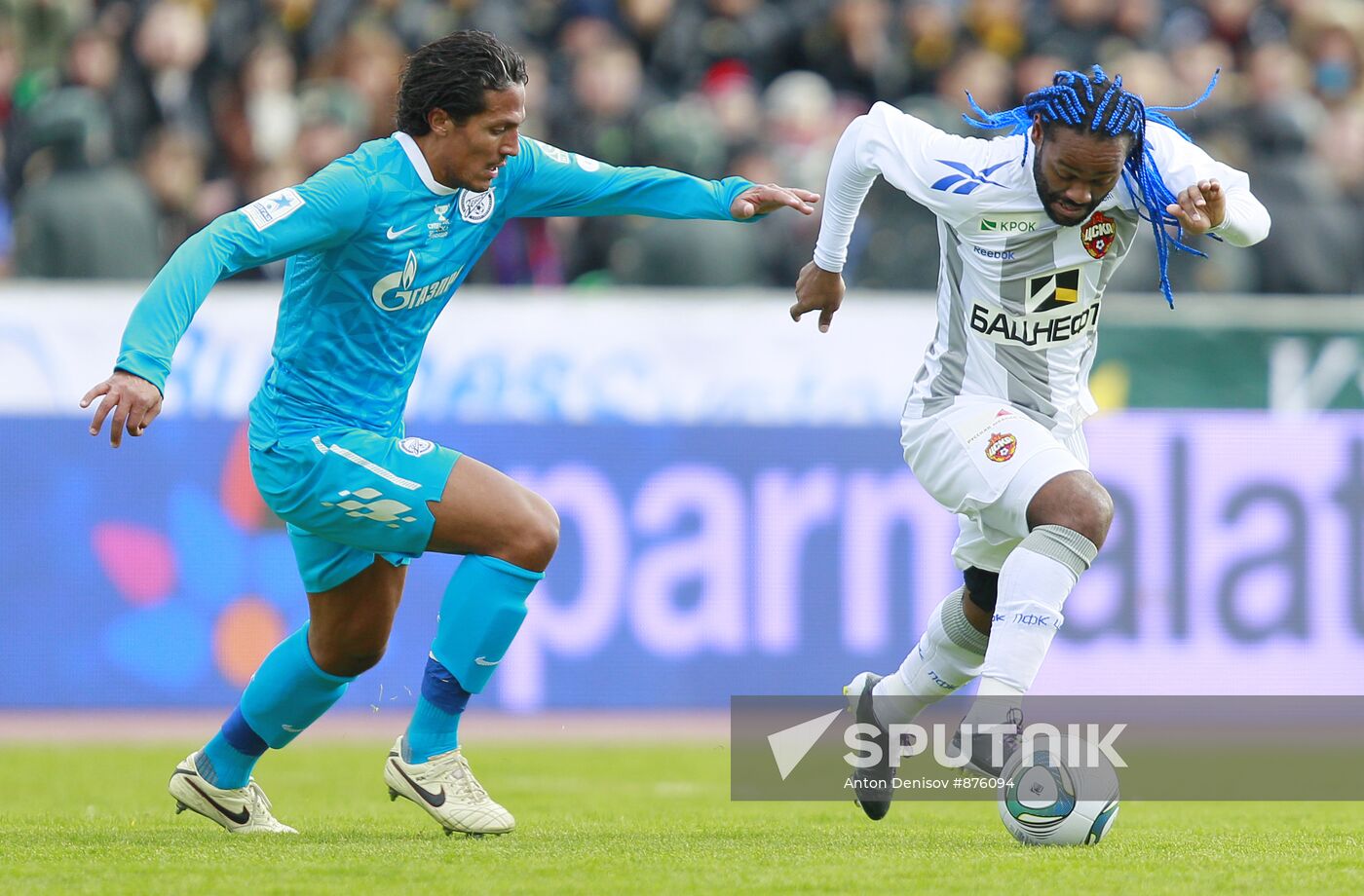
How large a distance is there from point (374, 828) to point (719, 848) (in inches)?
48.3

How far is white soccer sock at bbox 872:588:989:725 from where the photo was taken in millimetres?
6250

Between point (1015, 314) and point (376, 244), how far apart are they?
191cm

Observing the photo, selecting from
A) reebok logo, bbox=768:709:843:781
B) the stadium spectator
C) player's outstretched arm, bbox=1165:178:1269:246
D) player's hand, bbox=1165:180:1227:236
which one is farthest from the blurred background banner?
player's hand, bbox=1165:180:1227:236

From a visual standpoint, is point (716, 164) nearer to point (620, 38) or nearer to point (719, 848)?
point (620, 38)

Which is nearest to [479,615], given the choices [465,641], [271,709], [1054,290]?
[465,641]

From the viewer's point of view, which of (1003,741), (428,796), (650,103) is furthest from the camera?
(650,103)

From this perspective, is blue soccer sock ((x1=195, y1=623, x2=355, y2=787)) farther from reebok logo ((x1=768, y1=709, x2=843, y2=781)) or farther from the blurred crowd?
the blurred crowd

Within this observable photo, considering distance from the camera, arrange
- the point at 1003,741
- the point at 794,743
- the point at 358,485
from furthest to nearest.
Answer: the point at 794,743
the point at 358,485
the point at 1003,741

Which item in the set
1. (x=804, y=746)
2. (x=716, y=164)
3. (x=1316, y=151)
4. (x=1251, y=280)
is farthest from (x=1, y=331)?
(x=1316, y=151)

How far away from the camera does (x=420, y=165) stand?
572 centimetres

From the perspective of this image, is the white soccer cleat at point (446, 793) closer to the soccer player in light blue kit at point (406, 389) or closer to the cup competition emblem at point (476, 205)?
the soccer player in light blue kit at point (406, 389)

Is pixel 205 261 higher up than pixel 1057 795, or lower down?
higher up

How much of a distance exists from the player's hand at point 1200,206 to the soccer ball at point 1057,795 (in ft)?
4.77

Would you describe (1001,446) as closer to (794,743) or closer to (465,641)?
(465,641)
